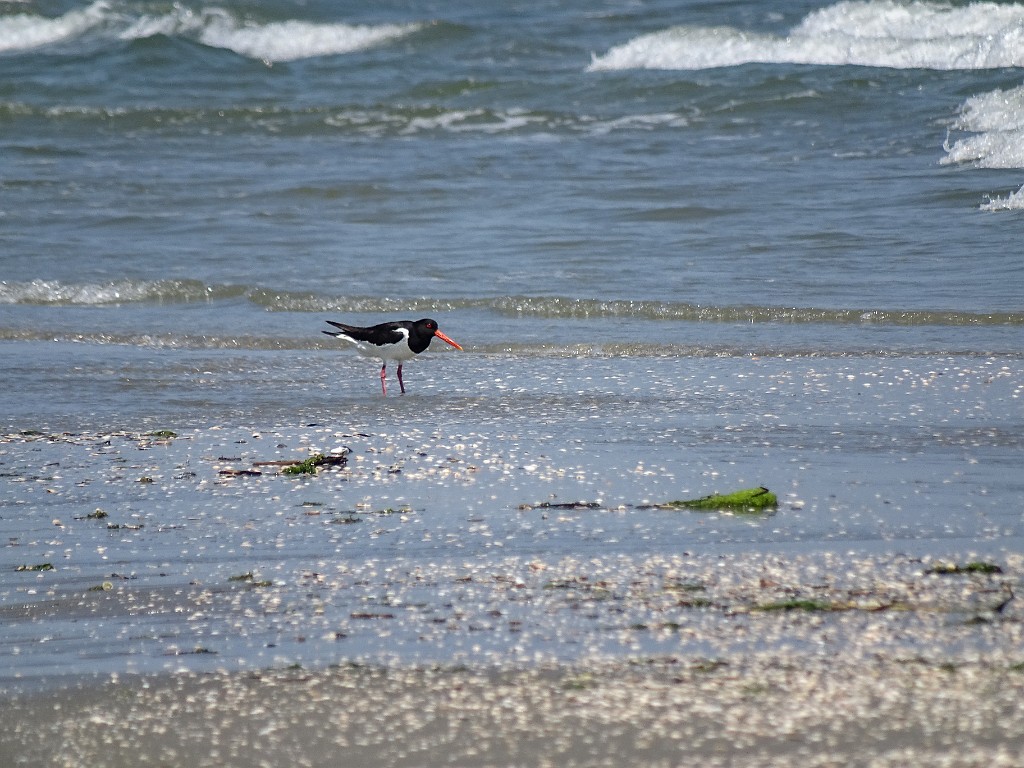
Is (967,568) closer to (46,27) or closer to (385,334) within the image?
(385,334)

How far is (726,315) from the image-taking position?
28.0 feet

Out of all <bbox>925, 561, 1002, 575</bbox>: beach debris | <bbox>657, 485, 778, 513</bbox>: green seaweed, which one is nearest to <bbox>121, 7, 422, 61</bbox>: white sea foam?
<bbox>657, 485, 778, 513</bbox>: green seaweed

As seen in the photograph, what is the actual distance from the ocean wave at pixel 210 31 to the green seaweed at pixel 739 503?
1845 cm

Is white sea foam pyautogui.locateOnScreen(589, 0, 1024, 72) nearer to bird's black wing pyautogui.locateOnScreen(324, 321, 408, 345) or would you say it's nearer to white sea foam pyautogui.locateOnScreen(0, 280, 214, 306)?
white sea foam pyautogui.locateOnScreen(0, 280, 214, 306)

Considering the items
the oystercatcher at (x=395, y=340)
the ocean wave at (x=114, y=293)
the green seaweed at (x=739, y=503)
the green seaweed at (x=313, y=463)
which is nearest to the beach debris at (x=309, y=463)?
the green seaweed at (x=313, y=463)

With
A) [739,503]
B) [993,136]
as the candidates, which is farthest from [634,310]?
[993,136]

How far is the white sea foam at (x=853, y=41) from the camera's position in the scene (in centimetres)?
1761

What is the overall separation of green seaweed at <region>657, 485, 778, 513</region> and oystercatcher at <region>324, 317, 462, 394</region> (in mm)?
2825

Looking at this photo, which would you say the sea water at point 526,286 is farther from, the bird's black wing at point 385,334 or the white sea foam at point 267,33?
the white sea foam at point 267,33

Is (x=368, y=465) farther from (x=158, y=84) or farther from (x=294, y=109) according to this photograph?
(x=158, y=84)

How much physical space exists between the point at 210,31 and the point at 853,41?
1078 centimetres

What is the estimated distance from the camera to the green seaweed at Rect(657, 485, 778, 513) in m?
4.56

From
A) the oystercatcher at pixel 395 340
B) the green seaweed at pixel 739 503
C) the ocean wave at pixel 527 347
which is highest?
the oystercatcher at pixel 395 340

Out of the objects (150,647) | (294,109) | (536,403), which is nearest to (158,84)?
(294,109)
